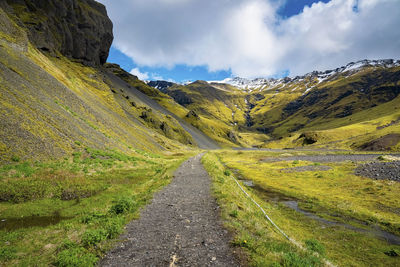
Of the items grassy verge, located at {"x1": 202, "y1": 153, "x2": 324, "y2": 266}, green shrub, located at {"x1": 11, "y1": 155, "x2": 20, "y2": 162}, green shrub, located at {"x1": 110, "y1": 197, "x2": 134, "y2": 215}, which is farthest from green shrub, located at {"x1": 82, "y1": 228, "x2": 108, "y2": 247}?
green shrub, located at {"x1": 11, "y1": 155, "x2": 20, "y2": 162}

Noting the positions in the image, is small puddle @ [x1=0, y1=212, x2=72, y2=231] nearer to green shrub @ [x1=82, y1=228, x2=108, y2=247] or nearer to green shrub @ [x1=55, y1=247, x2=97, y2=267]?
green shrub @ [x1=82, y1=228, x2=108, y2=247]

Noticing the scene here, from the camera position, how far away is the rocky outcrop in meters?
74.9

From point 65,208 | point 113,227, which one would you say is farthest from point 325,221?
point 65,208

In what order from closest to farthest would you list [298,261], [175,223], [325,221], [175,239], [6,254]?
[298,261]
[6,254]
[175,239]
[175,223]
[325,221]

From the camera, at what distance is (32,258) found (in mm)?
7957

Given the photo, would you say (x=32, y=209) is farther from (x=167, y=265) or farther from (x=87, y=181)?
(x=167, y=265)

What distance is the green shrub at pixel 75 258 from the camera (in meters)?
7.02

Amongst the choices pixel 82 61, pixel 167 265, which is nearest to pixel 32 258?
pixel 167 265

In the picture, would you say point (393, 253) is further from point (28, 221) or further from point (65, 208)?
point (28, 221)

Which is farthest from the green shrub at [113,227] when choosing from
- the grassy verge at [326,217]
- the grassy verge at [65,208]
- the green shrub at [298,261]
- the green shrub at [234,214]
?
the green shrub at [298,261]

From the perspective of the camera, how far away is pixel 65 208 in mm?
15914

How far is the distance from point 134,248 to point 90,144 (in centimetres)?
2791

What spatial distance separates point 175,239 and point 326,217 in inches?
635

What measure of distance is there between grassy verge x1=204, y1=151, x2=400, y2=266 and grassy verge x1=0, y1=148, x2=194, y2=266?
6.45 meters
